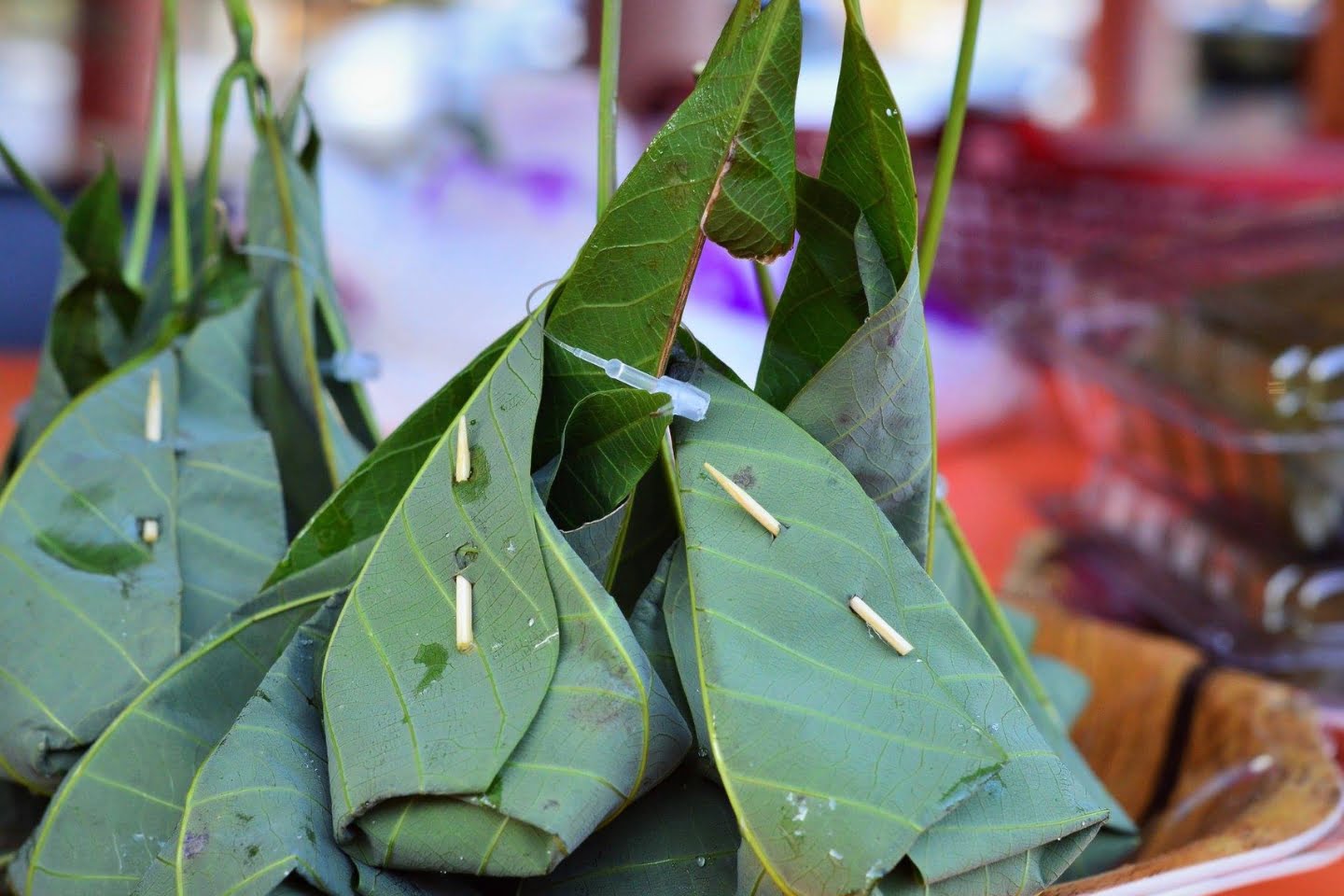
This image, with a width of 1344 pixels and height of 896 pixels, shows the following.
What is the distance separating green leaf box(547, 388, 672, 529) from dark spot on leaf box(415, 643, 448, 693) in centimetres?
4

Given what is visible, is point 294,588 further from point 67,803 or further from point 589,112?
point 589,112

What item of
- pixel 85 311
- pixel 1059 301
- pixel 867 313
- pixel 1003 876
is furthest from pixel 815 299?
pixel 1059 301

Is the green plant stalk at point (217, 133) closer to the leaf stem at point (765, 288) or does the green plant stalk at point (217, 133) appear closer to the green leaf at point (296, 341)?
the green leaf at point (296, 341)

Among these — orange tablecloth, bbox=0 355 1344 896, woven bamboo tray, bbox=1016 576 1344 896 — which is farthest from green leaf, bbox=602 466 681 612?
orange tablecloth, bbox=0 355 1344 896

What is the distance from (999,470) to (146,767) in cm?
75

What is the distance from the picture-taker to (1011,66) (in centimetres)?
298

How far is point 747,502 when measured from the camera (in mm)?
213

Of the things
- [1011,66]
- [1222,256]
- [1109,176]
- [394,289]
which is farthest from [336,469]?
[1011,66]

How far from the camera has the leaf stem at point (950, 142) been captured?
26cm

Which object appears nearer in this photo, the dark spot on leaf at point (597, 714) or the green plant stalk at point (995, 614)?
the dark spot on leaf at point (597, 714)

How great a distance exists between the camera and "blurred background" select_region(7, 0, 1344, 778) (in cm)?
65

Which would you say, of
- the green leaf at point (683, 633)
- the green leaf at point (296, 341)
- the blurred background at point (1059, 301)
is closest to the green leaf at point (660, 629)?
the green leaf at point (683, 633)

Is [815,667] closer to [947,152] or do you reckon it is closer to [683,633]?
[683,633]

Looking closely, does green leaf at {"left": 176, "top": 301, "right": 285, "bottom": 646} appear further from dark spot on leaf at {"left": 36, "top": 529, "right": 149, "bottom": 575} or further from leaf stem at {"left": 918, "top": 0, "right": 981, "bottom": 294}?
leaf stem at {"left": 918, "top": 0, "right": 981, "bottom": 294}
